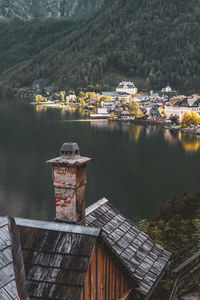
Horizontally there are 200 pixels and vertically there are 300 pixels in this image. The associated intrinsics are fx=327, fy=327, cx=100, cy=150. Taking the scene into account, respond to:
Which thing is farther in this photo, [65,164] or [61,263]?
[65,164]

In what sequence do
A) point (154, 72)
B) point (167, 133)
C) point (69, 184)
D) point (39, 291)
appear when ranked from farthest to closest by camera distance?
point (154, 72) < point (167, 133) < point (69, 184) < point (39, 291)

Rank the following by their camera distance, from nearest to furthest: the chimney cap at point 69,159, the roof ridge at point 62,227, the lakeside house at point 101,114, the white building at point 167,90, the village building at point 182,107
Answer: the roof ridge at point 62,227
the chimney cap at point 69,159
the village building at point 182,107
the lakeside house at point 101,114
the white building at point 167,90

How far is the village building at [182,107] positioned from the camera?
67.9 meters

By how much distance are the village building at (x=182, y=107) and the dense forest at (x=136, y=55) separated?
192 feet

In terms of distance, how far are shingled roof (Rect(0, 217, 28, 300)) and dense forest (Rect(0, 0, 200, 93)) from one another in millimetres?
130830

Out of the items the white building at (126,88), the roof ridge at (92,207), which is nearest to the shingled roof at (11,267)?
the roof ridge at (92,207)

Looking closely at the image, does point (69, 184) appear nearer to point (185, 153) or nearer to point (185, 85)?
point (185, 153)

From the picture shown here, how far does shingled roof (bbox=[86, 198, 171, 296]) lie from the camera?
15.8 ft

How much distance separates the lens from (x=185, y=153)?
38656 mm

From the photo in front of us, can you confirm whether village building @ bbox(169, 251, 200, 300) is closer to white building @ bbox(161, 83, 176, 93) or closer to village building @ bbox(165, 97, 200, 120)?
village building @ bbox(165, 97, 200, 120)

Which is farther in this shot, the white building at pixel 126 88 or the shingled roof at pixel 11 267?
the white building at pixel 126 88

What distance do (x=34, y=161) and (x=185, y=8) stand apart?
576ft

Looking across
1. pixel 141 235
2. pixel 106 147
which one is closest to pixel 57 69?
pixel 106 147

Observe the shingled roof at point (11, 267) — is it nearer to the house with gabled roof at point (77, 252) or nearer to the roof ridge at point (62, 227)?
the house with gabled roof at point (77, 252)
